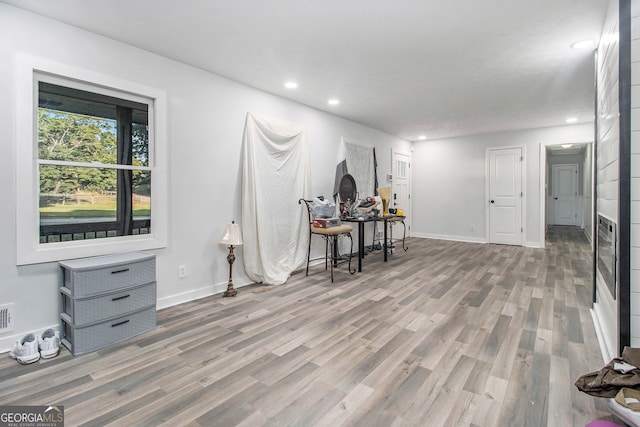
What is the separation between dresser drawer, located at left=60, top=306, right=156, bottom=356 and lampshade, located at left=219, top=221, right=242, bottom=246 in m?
0.98

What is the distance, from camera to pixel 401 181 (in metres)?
7.36

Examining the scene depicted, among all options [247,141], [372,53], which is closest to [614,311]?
[372,53]

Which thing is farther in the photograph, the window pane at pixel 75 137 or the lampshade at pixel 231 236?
the lampshade at pixel 231 236

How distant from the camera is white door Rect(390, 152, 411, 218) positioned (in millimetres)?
7047

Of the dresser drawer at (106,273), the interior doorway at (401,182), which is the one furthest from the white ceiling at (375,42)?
the interior doorway at (401,182)

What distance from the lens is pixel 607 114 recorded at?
7.25ft

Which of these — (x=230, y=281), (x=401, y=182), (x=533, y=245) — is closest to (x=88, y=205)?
(x=230, y=281)

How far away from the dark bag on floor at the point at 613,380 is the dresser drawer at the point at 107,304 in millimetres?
2905

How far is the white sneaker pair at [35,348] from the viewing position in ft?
Result: 6.70

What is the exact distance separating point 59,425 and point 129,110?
244 cm

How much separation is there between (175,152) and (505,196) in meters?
6.47

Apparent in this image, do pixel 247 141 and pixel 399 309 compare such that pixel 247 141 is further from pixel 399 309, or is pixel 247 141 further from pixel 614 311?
pixel 614 311

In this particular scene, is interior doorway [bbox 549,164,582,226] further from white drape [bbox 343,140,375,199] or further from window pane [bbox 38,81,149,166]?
window pane [bbox 38,81,149,166]

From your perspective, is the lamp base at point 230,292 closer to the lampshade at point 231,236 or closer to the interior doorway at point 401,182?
the lampshade at point 231,236
